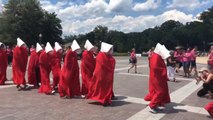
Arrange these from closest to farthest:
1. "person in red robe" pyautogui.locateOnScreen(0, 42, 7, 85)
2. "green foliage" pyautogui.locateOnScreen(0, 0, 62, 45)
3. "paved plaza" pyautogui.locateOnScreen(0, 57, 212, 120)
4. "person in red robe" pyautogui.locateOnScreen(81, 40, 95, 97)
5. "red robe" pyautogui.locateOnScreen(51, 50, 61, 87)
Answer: "paved plaza" pyautogui.locateOnScreen(0, 57, 212, 120)
"person in red robe" pyautogui.locateOnScreen(81, 40, 95, 97)
"red robe" pyautogui.locateOnScreen(51, 50, 61, 87)
"person in red robe" pyautogui.locateOnScreen(0, 42, 7, 85)
"green foliage" pyautogui.locateOnScreen(0, 0, 62, 45)

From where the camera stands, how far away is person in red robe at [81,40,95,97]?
12.8 meters

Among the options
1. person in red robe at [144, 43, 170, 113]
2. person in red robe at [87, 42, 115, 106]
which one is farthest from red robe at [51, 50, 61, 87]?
person in red robe at [144, 43, 170, 113]

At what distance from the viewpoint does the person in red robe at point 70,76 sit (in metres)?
12.6

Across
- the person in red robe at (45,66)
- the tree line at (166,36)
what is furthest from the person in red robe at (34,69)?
the tree line at (166,36)

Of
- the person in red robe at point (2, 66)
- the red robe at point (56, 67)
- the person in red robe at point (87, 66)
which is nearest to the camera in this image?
the person in red robe at point (87, 66)

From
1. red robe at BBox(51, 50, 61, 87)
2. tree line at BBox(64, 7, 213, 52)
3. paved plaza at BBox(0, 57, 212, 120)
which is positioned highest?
tree line at BBox(64, 7, 213, 52)

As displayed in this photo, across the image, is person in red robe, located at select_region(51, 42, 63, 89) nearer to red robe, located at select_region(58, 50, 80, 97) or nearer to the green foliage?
red robe, located at select_region(58, 50, 80, 97)

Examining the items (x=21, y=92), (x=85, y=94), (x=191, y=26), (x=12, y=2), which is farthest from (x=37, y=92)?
(x=191, y=26)

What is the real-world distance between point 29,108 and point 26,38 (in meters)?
71.9

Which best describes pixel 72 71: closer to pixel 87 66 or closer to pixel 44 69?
pixel 87 66

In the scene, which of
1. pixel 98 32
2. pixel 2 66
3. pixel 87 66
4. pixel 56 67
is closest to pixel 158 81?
pixel 87 66

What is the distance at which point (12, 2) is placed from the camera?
87125 mm

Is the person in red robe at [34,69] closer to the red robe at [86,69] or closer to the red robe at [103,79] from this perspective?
the red robe at [86,69]

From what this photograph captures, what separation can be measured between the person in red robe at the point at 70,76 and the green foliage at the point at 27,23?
68.3m
